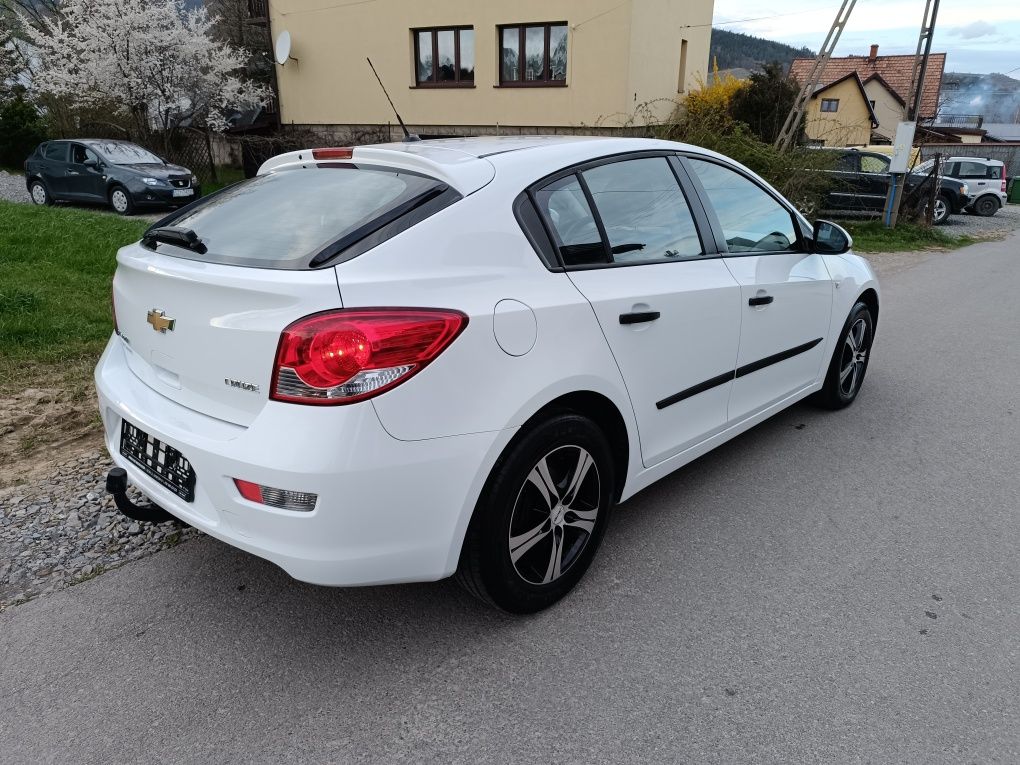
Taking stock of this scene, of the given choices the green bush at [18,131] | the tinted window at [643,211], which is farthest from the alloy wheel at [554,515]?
the green bush at [18,131]

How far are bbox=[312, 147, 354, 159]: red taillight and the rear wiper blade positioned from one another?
0.58 meters

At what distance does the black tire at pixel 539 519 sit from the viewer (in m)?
2.39

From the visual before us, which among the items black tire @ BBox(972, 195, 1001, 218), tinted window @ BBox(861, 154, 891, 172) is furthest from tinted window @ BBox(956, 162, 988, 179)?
tinted window @ BBox(861, 154, 891, 172)

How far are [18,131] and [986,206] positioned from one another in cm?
3041

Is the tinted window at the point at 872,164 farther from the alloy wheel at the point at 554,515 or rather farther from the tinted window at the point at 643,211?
the alloy wheel at the point at 554,515

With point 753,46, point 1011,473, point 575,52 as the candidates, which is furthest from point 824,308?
point 753,46

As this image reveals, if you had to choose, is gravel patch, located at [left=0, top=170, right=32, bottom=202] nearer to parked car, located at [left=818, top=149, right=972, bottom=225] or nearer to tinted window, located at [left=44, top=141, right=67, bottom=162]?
tinted window, located at [left=44, top=141, right=67, bottom=162]

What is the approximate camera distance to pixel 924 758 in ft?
6.77

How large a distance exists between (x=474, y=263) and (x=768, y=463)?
243 centimetres

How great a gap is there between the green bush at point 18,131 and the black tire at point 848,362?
995 inches

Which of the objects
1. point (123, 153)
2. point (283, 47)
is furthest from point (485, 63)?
point (123, 153)

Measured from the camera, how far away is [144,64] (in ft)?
63.2

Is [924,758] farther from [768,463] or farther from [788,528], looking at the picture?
[768,463]

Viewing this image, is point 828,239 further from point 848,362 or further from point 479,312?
point 479,312
